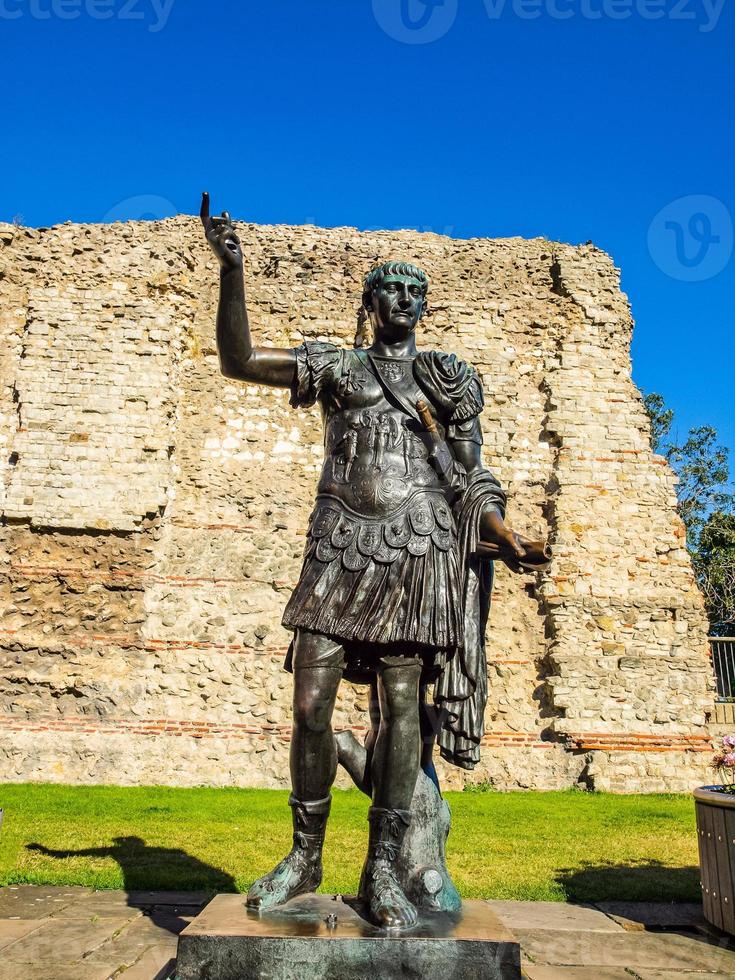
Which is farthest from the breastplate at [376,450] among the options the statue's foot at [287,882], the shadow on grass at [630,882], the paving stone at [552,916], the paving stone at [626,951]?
the shadow on grass at [630,882]

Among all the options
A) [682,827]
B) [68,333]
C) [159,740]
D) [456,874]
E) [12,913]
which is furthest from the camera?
[68,333]

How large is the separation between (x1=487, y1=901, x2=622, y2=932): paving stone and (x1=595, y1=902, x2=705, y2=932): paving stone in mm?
83

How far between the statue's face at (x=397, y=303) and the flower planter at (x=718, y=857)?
122 inches

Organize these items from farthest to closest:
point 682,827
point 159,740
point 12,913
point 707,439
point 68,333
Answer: point 707,439 → point 68,333 → point 159,740 → point 682,827 → point 12,913

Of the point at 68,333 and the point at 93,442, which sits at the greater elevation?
the point at 68,333

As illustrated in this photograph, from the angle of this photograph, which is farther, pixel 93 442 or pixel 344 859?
pixel 93 442

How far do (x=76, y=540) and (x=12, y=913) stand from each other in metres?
7.30

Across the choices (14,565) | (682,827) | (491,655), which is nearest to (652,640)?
(491,655)

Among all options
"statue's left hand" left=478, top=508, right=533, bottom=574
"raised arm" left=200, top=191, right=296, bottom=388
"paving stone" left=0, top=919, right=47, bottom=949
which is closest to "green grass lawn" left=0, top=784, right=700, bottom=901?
"paving stone" left=0, top=919, right=47, bottom=949

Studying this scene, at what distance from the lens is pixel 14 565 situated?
1092cm

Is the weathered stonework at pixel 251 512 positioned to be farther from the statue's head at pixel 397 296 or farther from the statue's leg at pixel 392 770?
the statue's head at pixel 397 296

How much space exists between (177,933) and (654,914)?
2.77 metres

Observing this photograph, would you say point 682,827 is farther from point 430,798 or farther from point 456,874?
point 430,798

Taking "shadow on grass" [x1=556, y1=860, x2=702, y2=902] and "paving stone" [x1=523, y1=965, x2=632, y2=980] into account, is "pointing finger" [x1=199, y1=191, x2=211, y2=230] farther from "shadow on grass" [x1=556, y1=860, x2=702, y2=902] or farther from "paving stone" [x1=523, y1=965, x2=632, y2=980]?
"shadow on grass" [x1=556, y1=860, x2=702, y2=902]
